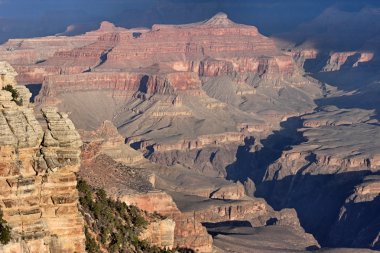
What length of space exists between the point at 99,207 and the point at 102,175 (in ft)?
46.5

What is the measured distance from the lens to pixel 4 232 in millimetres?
13992

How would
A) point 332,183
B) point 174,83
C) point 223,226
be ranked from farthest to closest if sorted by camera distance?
point 174,83
point 332,183
point 223,226

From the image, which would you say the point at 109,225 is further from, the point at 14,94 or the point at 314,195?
the point at 314,195

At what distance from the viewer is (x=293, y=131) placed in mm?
119812

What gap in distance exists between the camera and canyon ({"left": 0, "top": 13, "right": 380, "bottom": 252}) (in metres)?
32.0

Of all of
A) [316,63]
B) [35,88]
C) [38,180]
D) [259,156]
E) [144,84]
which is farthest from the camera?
[316,63]

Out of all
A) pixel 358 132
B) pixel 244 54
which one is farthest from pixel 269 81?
pixel 358 132

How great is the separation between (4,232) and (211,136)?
93608mm

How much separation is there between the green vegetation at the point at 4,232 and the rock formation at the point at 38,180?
90mm

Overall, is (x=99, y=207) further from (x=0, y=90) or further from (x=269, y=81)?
(x=269, y=81)

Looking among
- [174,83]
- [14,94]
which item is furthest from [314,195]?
[14,94]

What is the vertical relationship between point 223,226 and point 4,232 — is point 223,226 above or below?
above

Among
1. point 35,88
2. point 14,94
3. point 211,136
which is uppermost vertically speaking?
point 35,88

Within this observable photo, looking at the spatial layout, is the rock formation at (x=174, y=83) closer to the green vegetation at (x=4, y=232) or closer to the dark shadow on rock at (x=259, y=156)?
the dark shadow on rock at (x=259, y=156)
